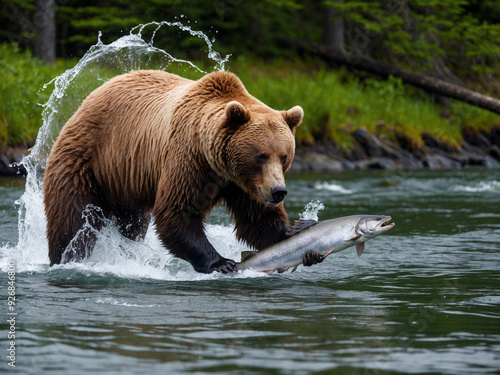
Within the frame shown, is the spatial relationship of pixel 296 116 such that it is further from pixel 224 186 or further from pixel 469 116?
pixel 469 116

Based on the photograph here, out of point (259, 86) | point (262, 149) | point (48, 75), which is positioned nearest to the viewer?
point (262, 149)

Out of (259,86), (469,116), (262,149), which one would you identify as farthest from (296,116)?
(469,116)

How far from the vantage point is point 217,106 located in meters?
6.12

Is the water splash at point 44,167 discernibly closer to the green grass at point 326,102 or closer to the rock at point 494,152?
the green grass at point 326,102

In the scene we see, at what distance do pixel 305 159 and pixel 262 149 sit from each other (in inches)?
484

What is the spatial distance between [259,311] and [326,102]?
1432 centimetres

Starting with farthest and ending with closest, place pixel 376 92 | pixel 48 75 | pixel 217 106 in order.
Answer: pixel 376 92 → pixel 48 75 → pixel 217 106

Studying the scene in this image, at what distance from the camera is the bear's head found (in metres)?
5.70

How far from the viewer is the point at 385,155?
1880cm

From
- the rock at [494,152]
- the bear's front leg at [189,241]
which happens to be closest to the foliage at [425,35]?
the rock at [494,152]

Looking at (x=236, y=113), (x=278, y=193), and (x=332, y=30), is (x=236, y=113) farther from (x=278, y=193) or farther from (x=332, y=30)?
(x=332, y=30)

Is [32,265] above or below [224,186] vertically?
below

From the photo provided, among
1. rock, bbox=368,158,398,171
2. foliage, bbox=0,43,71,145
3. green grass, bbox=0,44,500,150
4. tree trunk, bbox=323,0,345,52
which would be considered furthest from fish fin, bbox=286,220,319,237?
tree trunk, bbox=323,0,345,52

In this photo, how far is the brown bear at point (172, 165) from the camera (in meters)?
5.84
